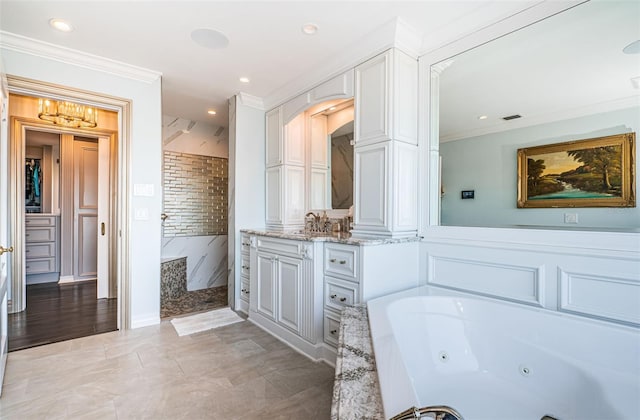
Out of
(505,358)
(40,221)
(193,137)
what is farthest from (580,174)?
(40,221)

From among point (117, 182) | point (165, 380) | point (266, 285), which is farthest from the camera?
point (117, 182)

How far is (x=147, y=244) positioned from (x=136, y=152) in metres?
0.90

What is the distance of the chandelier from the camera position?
3.20 m

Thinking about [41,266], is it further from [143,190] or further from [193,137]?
[143,190]

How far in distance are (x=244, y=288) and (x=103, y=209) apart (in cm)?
235

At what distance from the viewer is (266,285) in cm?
290

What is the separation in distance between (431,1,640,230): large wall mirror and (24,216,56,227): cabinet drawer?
547 centimetres

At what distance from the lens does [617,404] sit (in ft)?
3.97

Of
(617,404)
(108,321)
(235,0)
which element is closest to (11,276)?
(108,321)

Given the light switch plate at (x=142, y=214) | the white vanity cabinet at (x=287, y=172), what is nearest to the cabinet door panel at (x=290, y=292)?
the white vanity cabinet at (x=287, y=172)

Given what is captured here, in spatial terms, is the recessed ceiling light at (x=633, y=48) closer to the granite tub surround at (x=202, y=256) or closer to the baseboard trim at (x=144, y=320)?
the baseboard trim at (x=144, y=320)

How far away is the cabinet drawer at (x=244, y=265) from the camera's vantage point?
3381 millimetres

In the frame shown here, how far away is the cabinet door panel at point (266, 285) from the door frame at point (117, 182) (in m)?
1.23

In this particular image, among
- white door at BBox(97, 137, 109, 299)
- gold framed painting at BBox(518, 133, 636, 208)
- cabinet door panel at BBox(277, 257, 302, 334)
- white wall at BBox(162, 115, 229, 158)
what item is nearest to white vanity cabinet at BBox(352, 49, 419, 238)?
cabinet door panel at BBox(277, 257, 302, 334)
